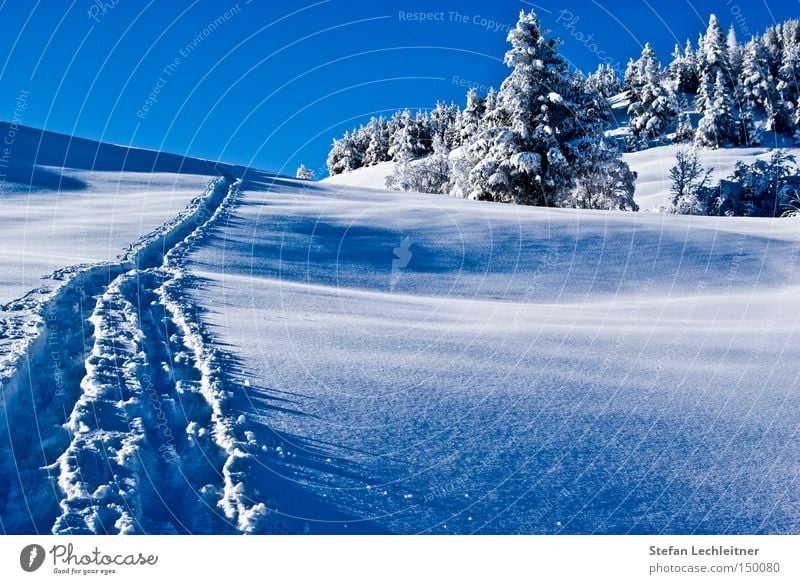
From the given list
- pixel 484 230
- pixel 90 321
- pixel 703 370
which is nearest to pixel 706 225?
pixel 484 230

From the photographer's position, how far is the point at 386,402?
4887 mm

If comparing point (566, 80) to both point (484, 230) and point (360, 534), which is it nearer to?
point (484, 230)

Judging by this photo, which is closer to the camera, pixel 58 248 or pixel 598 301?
pixel 598 301

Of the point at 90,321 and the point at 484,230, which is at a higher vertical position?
the point at 484,230

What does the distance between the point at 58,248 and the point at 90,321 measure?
15.3ft

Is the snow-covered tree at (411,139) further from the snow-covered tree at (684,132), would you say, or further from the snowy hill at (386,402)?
the snowy hill at (386,402)

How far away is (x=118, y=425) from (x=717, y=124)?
5792 cm

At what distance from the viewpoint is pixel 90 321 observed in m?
6.28

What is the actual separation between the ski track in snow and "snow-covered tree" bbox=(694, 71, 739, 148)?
54732mm

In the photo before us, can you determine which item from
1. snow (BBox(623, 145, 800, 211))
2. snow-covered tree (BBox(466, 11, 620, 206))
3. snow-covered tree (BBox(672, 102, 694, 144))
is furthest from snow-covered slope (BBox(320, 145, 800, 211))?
snow-covered tree (BBox(466, 11, 620, 206))

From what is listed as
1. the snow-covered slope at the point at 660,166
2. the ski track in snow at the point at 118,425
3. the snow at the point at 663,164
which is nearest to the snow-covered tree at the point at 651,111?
A: the snow-covered slope at the point at 660,166

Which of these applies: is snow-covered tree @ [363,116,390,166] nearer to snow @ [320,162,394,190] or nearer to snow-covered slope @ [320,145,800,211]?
snow @ [320,162,394,190]

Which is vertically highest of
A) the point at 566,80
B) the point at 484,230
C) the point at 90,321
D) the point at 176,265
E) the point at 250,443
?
the point at 566,80

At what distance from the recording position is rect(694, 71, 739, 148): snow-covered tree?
51.9 meters
